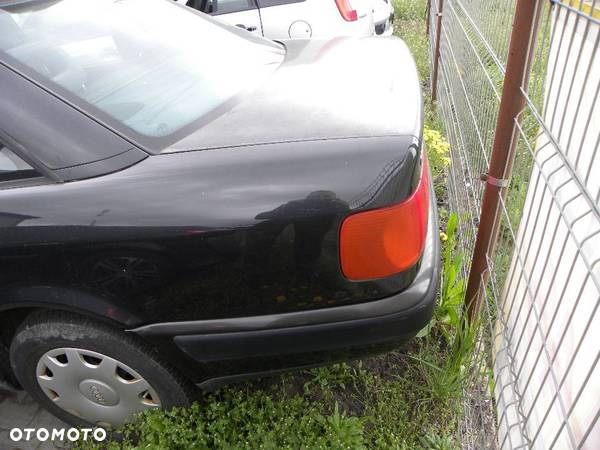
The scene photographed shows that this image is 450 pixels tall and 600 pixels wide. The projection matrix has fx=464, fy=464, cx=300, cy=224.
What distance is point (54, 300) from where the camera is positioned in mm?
1516

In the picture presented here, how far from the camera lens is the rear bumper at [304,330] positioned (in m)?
1.50

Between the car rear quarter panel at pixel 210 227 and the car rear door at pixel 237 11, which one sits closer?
the car rear quarter panel at pixel 210 227

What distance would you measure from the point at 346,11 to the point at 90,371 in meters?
4.15

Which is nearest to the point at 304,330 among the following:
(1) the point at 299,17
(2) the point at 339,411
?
(2) the point at 339,411

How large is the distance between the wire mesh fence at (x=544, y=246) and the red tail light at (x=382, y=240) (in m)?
0.37

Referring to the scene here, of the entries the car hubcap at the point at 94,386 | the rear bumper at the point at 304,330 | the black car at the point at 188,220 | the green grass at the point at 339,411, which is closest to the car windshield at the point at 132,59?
the black car at the point at 188,220

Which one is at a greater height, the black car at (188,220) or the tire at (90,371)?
the black car at (188,220)

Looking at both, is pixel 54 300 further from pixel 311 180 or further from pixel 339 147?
pixel 339 147

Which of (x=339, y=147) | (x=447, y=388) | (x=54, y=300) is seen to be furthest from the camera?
(x=447, y=388)

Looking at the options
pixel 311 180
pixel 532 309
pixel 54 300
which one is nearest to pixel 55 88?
pixel 54 300

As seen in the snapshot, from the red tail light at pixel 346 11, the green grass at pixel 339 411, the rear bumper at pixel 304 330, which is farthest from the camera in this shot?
the red tail light at pixel 346 11

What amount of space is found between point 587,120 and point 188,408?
1.64m

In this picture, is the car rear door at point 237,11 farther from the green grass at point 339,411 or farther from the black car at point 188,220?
the green grass at point 339,411

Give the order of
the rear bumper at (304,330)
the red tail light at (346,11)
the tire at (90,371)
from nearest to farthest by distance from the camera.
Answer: the rear bumper at (304,330)
the tire at (90,371)
the red tail light at (346,11)
